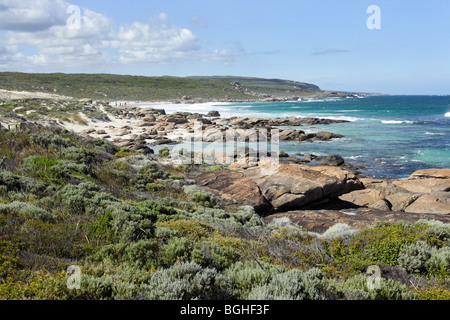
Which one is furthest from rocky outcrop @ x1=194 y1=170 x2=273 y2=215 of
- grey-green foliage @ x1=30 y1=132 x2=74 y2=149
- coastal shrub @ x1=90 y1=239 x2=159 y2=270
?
coastal shrub @ x1=90 y1=239 x2=159 y2=270

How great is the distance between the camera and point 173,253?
565cm

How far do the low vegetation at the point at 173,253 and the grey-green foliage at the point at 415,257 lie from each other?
18 millimetres

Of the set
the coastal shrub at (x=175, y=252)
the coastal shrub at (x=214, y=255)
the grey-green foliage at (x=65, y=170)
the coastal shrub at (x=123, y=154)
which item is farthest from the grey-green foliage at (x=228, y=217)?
the coastal shrub at (x=123, y=154)

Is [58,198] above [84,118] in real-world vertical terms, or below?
below

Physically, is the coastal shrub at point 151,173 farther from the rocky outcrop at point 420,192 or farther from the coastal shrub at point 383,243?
the coastal shrub at point 383,243

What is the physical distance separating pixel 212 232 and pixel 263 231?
5.93 feet

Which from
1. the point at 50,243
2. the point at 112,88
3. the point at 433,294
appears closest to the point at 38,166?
the point at 50,243

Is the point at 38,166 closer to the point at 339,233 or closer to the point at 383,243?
the point at 339,233

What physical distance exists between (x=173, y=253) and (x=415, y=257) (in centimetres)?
458

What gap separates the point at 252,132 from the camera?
4228 cm

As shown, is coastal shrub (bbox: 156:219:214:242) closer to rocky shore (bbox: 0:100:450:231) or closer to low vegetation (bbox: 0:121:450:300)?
low vegetation (bbox: 0:121:450:300)

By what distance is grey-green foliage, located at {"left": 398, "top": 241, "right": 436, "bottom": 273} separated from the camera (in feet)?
19.9
